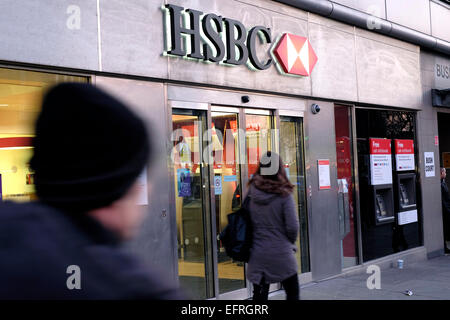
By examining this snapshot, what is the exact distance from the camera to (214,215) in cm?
688

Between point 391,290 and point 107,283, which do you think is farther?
point 391,290

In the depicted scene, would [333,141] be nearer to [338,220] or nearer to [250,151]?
[338,220]

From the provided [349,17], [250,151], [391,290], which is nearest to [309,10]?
[349,17]

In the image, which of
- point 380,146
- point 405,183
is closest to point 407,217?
point 405,183

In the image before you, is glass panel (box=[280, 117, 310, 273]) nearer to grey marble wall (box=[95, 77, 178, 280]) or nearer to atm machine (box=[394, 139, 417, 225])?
grey marble wall (box=[95, 77, 178, 280])

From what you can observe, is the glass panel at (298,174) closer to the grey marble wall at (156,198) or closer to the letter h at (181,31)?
the letter h at (181,31)

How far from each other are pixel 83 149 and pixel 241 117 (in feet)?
21.0

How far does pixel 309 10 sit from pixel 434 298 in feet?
15.5

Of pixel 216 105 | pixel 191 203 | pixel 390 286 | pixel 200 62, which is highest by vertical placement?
pixel 200 62

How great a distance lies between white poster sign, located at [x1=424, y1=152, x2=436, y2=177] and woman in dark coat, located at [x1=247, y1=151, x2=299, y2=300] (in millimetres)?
7273

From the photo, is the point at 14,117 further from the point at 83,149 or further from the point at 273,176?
the point at 83,149

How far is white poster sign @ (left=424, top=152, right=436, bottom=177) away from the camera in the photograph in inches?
451

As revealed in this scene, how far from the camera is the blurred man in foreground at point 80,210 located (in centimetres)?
100

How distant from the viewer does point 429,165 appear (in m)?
11.5
